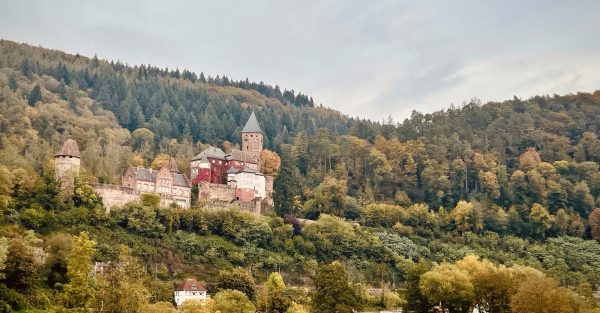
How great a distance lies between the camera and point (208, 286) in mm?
60250

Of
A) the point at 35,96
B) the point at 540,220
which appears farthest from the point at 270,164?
the point at 35,96

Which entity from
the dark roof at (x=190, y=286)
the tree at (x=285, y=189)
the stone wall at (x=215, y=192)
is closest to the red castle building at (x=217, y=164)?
the stone wall at (x=215, y=192)

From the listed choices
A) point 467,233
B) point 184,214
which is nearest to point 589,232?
point 467,233

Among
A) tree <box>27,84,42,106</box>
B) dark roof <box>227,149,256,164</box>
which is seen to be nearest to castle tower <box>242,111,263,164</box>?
dark roof <box>227,149,256,164</box>

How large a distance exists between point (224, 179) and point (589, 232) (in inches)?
1783

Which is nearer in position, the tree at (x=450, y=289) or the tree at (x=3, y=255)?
the tree at (x=3, y=255)

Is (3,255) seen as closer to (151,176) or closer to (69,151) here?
(69,151)

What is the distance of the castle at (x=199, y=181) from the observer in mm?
66875

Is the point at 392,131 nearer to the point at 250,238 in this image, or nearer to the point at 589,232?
the point at 589,232

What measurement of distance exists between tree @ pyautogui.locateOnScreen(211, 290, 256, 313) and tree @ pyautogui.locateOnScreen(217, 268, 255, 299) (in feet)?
12.9

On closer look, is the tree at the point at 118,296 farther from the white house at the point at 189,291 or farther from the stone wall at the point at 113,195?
the stone wall at the point at 113,195

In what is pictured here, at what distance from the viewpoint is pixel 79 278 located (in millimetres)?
44406

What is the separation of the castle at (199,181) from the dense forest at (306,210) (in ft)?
5.98

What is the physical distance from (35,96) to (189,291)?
56.7m
